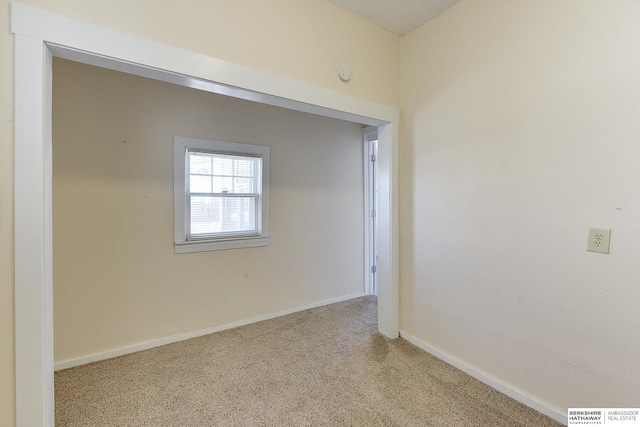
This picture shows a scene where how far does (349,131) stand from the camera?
363 centimetres

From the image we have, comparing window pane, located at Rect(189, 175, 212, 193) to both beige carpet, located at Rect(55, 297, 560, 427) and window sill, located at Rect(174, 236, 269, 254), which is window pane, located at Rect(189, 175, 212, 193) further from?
beige carpet, located at Rect(55, 297, 560, 427)

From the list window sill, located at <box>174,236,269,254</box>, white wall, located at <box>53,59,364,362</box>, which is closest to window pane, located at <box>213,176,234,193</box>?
white wall, located at <box>53,59,364,362</box>

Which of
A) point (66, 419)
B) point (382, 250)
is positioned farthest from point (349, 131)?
point (66, 419)

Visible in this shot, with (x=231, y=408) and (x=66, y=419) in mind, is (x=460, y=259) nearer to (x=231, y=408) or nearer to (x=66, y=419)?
(x=231, y=408)

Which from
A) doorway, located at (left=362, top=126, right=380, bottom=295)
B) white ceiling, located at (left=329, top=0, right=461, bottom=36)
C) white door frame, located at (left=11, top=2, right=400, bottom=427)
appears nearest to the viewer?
white door frame, located at (left=11, top=2, right=400, bottom=427)

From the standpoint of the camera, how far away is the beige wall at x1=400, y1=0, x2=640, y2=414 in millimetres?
1386

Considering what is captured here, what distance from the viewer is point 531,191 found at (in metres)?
1.70

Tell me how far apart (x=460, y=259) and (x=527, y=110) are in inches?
42.1

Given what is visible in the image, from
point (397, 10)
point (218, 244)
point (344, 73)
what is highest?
point (397, 10)

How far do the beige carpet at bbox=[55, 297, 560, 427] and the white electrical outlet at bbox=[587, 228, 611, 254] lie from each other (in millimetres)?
1013

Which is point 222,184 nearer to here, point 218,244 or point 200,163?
point 200,163

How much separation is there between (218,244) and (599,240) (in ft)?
9.03

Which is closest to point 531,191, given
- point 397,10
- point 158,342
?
point 397,10

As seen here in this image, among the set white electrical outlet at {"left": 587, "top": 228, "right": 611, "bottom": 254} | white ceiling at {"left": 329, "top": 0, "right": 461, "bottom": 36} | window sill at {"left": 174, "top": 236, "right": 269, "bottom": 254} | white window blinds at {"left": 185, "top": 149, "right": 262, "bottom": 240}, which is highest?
white ceiling at {"left": 329, "top": 0, "right": 461, "bottom": 36}
